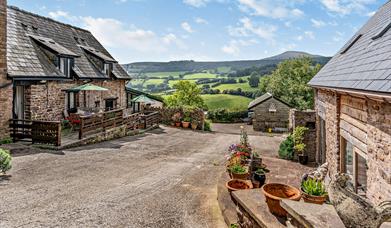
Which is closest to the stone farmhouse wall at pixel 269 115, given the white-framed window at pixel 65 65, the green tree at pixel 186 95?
the green tree at pixel 186 95

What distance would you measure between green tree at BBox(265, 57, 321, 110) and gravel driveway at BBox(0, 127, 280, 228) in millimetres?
35542

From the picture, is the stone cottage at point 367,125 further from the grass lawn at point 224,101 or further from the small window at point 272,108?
the grass lawn at point 224,101

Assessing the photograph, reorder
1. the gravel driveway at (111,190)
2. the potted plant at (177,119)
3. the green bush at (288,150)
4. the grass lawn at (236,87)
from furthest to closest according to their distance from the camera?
the grass lawn at (236,87)
the potted plant at (177,119)
the green bush at (288,150)
the gravel driveway at (111,190)

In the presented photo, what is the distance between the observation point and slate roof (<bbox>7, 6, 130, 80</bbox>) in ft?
47.4

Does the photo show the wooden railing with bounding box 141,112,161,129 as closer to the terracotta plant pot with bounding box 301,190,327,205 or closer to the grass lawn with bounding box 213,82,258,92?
the terracotta plant pot with bounding box 301,190,327,205

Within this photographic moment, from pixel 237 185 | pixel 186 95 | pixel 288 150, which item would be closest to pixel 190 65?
pixel 186 95

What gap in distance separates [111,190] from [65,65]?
44.2 feet

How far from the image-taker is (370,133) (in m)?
5.86

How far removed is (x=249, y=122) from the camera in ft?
138

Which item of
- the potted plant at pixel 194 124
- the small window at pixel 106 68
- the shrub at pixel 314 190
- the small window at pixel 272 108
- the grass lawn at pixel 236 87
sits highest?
the grass lawn at pixel 236 87

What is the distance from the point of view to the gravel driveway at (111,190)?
5.97 metres

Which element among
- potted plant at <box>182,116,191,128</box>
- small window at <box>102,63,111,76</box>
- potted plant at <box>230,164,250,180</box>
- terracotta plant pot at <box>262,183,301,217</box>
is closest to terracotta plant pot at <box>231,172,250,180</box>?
potted plant at <box>230,164,250,180</box>

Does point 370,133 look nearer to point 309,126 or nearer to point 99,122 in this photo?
point 309,126

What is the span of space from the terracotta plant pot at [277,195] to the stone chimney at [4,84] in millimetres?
13074
